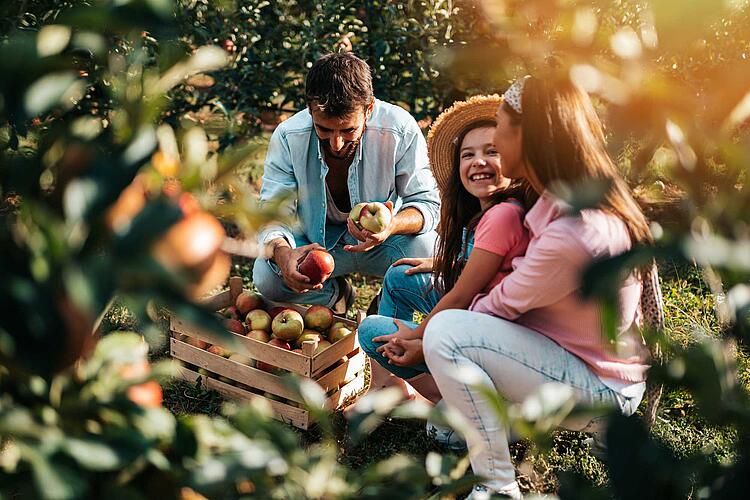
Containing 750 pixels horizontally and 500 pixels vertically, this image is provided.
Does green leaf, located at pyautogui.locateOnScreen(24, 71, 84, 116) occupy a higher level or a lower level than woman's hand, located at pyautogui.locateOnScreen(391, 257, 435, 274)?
higher

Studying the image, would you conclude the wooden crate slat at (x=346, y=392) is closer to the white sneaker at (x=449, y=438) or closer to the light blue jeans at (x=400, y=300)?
the light blue jeans at (x=400, y=300)

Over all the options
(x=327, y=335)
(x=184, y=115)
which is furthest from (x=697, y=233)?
(x=184, y=115)

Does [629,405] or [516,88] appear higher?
[516,88]

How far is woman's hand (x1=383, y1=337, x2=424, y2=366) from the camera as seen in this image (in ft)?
7.63

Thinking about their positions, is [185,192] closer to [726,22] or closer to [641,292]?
[641,292]

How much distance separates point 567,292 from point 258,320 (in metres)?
1.33

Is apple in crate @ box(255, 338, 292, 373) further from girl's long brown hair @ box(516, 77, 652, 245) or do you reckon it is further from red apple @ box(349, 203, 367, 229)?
girl's long brown hair @ box(516, 77, 652, 245)

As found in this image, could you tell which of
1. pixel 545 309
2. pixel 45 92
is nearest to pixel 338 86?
pixel 545 309

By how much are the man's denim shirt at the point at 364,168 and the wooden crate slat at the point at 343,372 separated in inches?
25.4

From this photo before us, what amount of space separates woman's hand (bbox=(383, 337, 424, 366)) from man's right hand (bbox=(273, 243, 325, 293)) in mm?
646

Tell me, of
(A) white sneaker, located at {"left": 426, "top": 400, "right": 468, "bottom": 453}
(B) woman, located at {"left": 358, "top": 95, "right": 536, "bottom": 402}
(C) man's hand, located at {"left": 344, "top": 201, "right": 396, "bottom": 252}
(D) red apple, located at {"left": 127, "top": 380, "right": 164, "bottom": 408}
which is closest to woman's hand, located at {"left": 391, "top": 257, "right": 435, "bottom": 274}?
(B) woman, located at {"left": 358, "top": 95, "right": 536, "bottom": 402}

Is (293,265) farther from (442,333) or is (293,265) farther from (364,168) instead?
(442,333)

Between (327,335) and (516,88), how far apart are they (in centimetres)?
138

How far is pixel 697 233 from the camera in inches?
32.8
